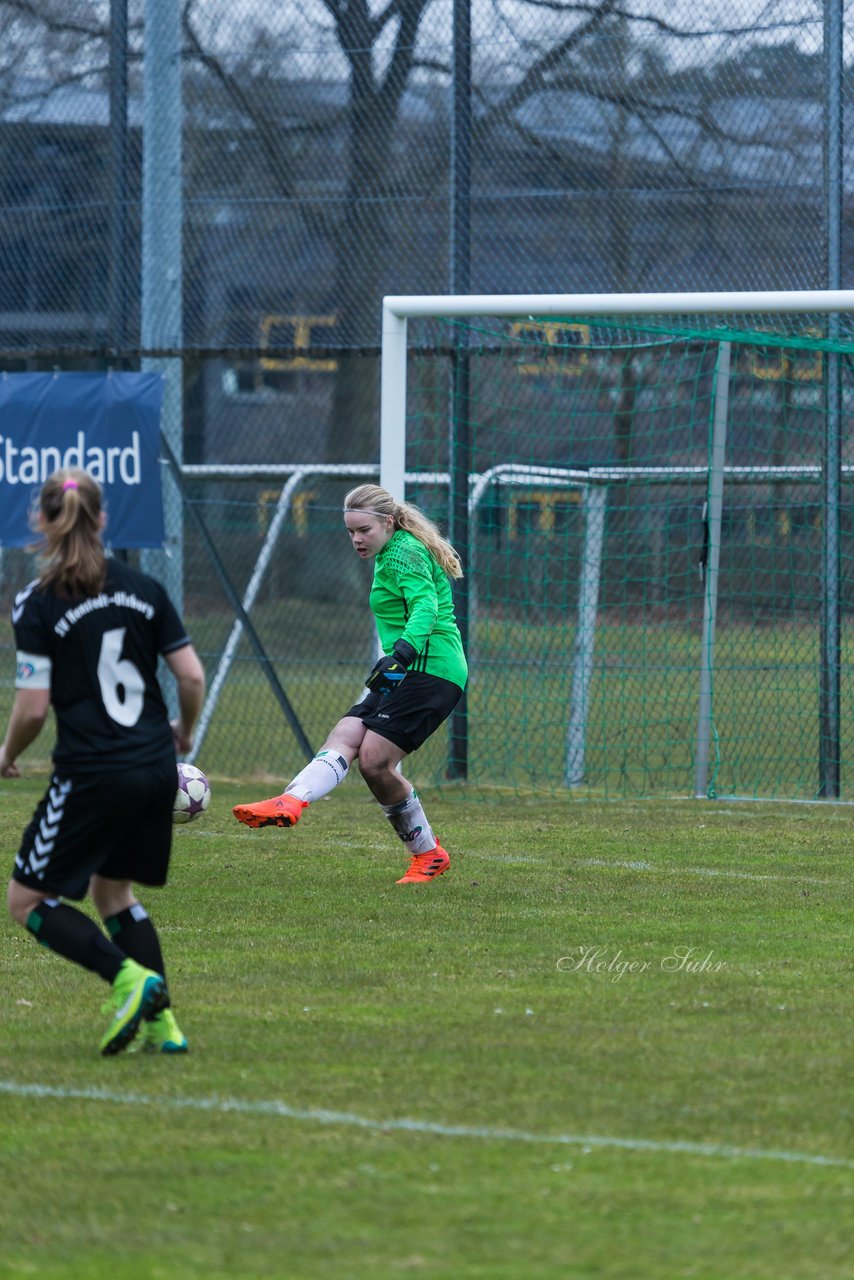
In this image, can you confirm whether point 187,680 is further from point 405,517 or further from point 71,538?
point 405,517

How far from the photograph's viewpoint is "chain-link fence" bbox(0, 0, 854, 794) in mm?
11922

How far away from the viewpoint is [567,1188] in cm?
393

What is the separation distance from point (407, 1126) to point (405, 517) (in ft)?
13.7

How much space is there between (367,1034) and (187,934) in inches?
70.4

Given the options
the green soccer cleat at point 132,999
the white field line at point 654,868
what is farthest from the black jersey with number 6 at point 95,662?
the white field line at point 654,868

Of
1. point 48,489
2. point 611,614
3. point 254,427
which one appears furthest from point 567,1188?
point 254,427

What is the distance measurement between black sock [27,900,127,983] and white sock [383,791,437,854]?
9.71 ft

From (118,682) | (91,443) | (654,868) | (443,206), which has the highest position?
(443,206)

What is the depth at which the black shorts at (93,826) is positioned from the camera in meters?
5.03

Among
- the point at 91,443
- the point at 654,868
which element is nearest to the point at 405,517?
the point at 654,868

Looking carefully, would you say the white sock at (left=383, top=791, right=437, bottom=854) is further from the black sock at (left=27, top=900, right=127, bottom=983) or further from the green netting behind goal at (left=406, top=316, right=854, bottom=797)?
the green netting behind goal at (left=406, top=316, right=854, bottom=797)

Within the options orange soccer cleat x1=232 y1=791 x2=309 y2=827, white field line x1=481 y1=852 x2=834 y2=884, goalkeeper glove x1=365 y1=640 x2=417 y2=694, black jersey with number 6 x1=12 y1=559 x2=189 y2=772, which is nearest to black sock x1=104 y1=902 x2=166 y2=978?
black jersey with number 6 x1=12 y1=559 x2=189 y2=772

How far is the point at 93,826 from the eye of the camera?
505 centimetres

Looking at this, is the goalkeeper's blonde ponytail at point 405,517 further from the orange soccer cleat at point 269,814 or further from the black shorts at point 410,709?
the orange soccer cleat at point 269,814
